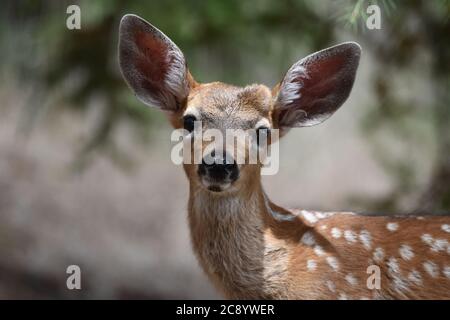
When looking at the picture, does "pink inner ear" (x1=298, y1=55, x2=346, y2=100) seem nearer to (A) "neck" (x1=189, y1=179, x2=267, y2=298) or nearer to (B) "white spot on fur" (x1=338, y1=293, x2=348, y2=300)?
(A) "neck" (x1=189, y1=179, x2=267, y2=298)

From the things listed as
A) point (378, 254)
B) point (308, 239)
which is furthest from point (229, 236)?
point (378, 254)

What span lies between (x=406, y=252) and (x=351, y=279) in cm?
36

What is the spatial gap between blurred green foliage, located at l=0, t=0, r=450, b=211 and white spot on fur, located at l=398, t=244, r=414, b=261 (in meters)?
1.84

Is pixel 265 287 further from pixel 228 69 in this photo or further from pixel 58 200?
pixel 58 200

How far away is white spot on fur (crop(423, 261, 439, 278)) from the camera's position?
4.82 metres

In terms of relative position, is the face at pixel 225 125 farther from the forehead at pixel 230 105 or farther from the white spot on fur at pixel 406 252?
the white spot on fur at pixel 406 252

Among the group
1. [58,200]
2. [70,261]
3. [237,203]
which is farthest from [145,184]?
[237,203]

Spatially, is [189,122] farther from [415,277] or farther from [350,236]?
[415,277]

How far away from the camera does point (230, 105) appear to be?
469 centimetres

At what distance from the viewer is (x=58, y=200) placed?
1223cm

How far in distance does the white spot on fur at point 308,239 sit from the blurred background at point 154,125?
0.91 metres

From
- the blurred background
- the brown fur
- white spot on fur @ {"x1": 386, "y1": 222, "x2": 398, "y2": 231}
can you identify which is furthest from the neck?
the blurred background
